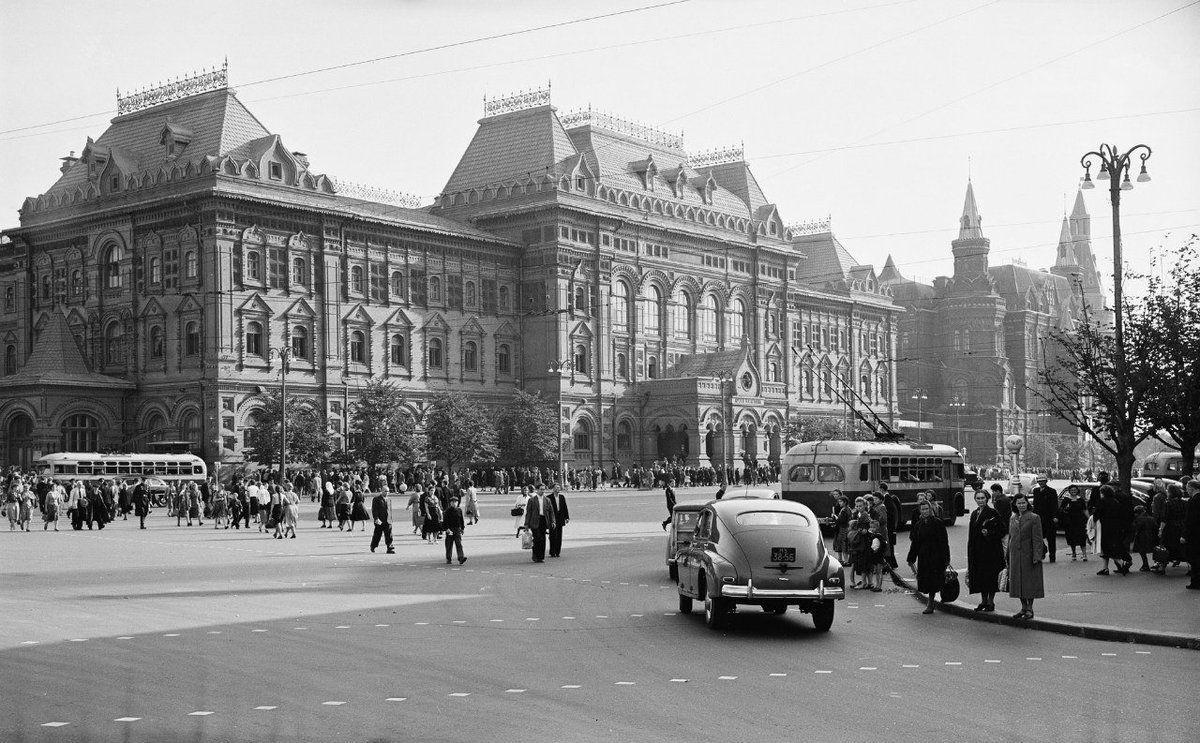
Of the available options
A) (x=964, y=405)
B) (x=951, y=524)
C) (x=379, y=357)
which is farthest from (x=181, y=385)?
(x=964, y=405)

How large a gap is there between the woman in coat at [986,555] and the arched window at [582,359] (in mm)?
68384

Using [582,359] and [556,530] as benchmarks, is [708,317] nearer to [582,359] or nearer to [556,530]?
[582,359]

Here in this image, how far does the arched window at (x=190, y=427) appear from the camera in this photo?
231 ft

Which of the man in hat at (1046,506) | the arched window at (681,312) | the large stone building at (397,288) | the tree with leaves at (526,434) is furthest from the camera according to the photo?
the arched window at (681,312)

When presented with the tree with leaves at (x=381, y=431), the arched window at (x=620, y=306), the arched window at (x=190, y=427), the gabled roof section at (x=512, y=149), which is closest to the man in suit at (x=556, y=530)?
the tree with leaves at (x=381, y=431)

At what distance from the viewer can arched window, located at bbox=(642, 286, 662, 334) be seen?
93.6 metres

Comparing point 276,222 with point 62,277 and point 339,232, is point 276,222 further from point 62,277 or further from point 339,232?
point 62,277

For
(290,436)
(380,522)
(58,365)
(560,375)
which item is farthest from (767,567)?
(560,375)

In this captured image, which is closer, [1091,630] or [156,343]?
[1091,630]

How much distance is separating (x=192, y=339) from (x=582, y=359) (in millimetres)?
25733

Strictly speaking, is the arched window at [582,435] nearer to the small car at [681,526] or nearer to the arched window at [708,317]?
the arched window at [708,317]

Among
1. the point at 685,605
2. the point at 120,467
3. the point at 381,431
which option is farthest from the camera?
the point at 381,431

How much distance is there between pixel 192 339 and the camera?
71938 mm

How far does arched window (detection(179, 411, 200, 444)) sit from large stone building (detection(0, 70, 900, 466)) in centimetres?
9
